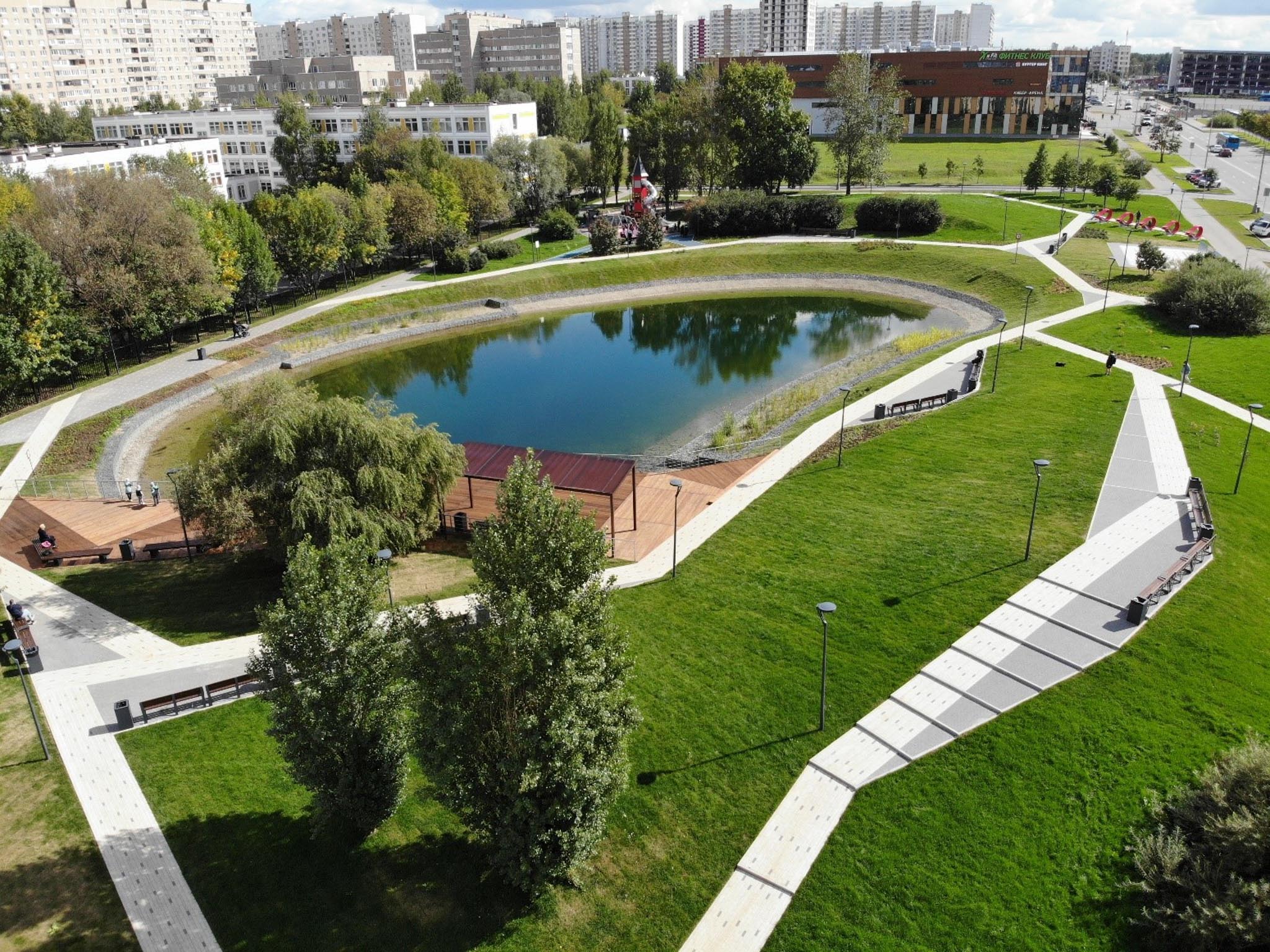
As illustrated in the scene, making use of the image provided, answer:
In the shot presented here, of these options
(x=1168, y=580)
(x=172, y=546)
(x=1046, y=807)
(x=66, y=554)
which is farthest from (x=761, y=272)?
(x=1046, y=807)

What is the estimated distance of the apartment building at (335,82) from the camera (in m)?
145

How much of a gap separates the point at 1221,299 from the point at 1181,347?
4.63m

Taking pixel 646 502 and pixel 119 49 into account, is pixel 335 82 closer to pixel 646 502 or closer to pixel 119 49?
pixel 119 49

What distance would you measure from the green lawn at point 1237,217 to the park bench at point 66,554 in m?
72.3

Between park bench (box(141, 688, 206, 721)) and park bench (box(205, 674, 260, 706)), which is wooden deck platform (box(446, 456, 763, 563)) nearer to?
park bench (box(205, 674, 260, 706))

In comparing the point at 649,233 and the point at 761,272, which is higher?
the point at 649,233

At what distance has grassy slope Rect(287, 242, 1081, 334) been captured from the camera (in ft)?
187

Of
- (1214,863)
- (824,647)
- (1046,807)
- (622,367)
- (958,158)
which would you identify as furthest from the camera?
(958,158)

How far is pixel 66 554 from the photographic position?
92.6 feet

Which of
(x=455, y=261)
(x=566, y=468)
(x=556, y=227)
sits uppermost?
(x=556, y=227)

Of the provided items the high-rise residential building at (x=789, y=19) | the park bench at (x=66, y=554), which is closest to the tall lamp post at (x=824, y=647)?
the park bench at (x=66, y=554)

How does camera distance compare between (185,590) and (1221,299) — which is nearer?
(185,590)

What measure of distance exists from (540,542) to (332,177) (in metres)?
80.2

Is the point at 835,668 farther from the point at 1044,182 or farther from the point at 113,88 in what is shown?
the point at 113,88
